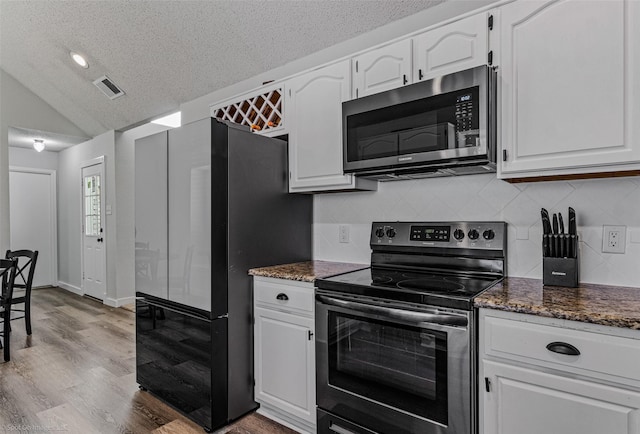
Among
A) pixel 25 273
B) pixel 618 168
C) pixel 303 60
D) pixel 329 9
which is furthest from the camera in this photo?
pixel 25 273

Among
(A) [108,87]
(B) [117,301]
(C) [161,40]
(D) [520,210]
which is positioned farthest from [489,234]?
(B) [117,301]

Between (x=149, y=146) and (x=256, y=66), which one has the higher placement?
(x=256, y=66)

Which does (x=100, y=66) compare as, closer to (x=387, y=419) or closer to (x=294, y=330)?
(x=294, y=330)

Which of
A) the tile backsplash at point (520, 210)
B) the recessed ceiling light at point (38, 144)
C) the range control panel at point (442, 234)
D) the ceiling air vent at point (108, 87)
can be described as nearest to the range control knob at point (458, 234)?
the range control panel at point (442, 234)

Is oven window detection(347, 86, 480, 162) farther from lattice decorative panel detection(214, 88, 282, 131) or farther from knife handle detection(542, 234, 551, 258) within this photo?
lattice decorative panel detection(214, 88, 282, 131)

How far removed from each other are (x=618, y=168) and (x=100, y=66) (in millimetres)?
4639

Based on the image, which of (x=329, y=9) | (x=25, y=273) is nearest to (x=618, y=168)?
(x=329, y=9)

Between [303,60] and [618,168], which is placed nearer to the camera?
[618,168]

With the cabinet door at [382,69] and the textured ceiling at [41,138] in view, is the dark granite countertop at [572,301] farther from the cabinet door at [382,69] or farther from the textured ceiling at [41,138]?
the textured ceiling at [41,138]

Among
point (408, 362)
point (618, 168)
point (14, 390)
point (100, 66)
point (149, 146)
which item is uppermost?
point (100, 66)

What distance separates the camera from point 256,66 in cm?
328

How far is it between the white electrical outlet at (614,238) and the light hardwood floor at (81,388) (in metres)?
1.93

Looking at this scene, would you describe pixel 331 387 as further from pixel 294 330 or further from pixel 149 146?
pixel 149 146

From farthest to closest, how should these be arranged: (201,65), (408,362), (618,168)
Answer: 1. (201,65)
2. (408,362)
3. (618,168)
